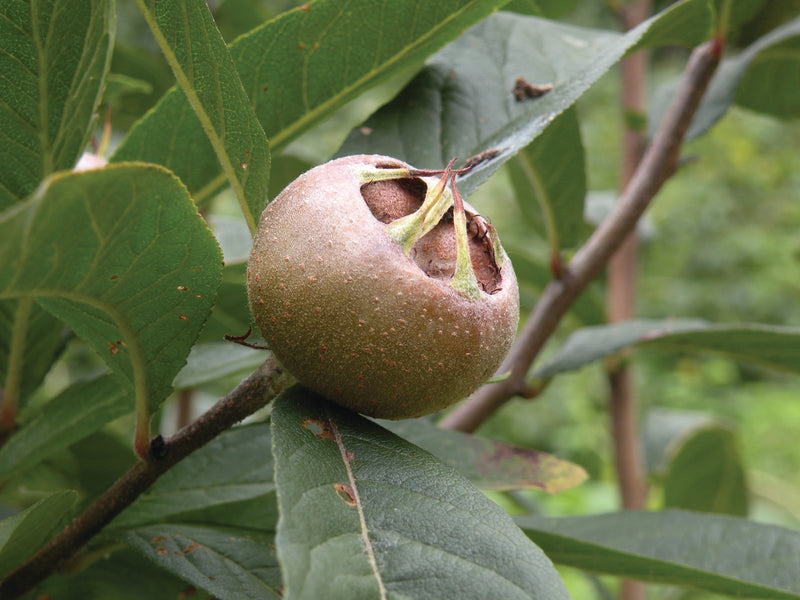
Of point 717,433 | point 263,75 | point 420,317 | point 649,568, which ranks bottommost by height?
point 717,433

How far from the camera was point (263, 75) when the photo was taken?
40.6 inches

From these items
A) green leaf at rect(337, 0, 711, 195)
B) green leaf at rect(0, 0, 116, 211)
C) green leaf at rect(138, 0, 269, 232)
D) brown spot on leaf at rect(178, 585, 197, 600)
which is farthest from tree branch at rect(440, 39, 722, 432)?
green leaf at rect(0, 0, 116, 211)

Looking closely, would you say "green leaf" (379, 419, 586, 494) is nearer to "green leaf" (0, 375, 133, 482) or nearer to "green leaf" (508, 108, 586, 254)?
"green leaf" (0, 375, 133, 482)

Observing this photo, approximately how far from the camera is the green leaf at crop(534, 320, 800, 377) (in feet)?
4.80

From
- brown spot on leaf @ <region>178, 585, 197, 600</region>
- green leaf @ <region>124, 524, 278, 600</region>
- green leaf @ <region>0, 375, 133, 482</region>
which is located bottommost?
brown spot on leaf @ <region>178, 585, 197, 600</region>

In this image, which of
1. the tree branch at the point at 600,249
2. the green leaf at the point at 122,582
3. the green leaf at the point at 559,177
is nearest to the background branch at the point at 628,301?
the tree branch at the point at 600,249

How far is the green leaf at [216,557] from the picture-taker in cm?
Answer: 90

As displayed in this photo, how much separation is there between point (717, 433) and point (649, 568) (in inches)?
57.4

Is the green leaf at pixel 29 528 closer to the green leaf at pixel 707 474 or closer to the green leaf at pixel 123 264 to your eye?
the green leaf at pixel 123 264

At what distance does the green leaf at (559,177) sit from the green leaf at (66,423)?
34.5 inches

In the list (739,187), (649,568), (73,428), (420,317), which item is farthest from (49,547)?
(739,187)

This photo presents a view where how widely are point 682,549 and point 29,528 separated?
100 centimetres

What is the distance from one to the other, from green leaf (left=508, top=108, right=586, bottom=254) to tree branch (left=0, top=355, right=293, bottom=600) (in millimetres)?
840

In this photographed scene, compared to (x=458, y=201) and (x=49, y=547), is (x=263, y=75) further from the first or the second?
(x=49, y=547)
